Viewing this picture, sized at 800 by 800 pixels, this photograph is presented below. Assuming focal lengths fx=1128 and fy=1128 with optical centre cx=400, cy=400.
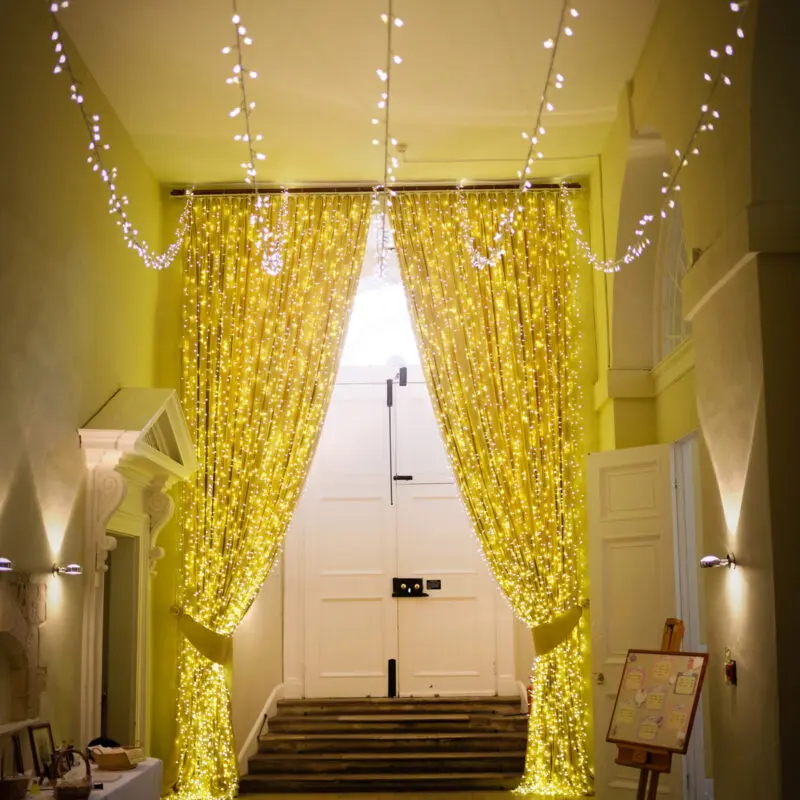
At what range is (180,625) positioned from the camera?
8.56 meters

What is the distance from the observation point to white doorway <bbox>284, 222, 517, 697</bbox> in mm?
10180

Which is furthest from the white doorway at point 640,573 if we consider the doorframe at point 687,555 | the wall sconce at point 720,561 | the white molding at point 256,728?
the white molding at point 256,728

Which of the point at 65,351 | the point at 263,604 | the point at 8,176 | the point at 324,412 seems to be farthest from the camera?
the point at 263,604

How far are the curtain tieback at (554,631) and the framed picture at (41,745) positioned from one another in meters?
3.84

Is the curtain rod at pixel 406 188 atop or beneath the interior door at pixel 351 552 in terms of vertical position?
atop

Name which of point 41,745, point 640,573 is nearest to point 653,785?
point 640,573

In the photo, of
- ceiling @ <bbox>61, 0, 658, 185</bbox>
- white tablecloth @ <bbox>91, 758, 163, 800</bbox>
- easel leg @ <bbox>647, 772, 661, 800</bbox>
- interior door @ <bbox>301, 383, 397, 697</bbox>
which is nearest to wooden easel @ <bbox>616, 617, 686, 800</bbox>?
Result: easel leg @ <bbox>647, 772, 661, 800</bbox>

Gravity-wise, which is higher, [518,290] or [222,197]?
[222,197]

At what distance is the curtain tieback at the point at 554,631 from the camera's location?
856cm

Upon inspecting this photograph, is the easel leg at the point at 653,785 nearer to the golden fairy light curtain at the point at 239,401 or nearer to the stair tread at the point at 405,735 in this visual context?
Result: the stair tread at the point at 405,735

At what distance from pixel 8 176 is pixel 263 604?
17.1ft

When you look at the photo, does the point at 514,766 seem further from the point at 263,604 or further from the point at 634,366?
the point at 634,366

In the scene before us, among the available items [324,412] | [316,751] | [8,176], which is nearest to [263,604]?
[316,751]

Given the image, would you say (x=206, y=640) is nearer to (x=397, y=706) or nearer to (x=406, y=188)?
(x=397, y=706)
